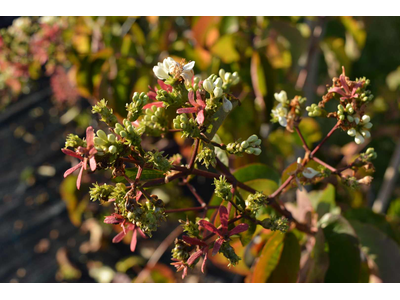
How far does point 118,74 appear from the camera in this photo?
4.01 feet

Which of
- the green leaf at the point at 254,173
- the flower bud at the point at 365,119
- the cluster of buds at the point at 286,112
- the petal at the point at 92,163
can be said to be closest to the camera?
the petal at the point at 92,163

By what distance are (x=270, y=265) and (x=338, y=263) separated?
14cm

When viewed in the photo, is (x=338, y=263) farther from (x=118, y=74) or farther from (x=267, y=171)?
(x=118, y=74)

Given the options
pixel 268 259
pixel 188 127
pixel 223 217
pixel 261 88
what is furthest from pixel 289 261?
pixel 261 88

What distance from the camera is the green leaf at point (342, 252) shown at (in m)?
0.72

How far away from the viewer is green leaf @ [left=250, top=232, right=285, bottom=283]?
75 cm

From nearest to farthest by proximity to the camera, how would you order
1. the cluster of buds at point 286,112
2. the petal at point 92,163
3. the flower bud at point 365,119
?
1. the petal at point 92,163
2. the flower bud at point 365,119
3. the cluster of buds at point 286,112

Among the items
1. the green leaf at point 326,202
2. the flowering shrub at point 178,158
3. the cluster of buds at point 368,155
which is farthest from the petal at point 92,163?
the green leaf at point 326,202

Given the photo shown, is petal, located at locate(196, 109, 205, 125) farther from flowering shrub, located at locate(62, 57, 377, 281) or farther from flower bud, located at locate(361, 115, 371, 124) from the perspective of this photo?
flower bud, located at locate(361, 115, 371, 124)

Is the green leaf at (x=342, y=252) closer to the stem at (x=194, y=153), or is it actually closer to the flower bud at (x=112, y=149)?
the stem at (x=194, y=153)

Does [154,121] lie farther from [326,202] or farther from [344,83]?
[326,202]

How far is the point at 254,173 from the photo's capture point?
79cm

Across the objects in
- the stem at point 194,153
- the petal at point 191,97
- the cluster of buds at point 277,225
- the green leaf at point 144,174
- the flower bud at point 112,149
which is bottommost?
the cluster of buds at point 277,225

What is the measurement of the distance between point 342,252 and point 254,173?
0.25 meters
